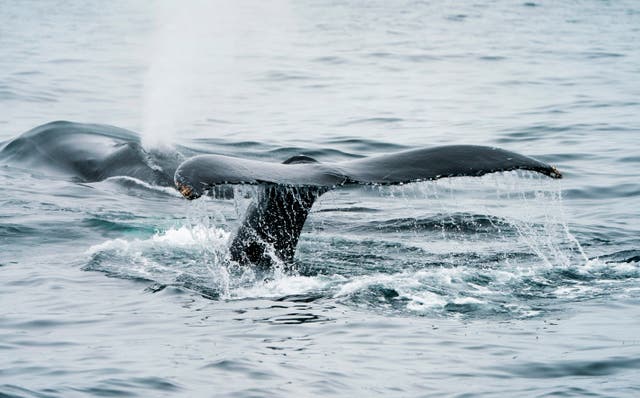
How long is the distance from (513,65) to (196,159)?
64.6ft

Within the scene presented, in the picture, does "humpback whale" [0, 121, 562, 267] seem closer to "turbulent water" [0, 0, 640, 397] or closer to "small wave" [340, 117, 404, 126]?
"turbulent water" [0, 0, 640, 397]

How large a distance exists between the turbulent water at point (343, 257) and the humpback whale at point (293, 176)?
23cm

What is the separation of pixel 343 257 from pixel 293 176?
217 centimetres

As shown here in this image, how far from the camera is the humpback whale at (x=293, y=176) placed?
547 cm

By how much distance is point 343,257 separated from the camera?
816 centimetres

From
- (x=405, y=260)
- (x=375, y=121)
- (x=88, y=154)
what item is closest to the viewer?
(x=405, y=260)

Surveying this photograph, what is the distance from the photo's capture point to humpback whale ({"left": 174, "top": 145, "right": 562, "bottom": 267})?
547 centimetres

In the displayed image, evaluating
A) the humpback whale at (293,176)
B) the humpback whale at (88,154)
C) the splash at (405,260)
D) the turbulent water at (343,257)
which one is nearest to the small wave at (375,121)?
the turbulent water at (343,257)

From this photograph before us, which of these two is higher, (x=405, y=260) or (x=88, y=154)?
(x=88, y=154)

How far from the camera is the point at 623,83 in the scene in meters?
20.8

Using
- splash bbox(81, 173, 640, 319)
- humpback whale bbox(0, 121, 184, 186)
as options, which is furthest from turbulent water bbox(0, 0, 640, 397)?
humpback whale bbox(0, 121, 184, 186)

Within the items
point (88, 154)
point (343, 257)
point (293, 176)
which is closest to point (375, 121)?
point (88, 154)

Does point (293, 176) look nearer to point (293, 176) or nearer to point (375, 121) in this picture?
point (293, 176)

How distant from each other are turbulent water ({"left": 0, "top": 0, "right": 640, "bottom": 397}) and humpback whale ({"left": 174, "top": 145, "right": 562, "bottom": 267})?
0.76ft
